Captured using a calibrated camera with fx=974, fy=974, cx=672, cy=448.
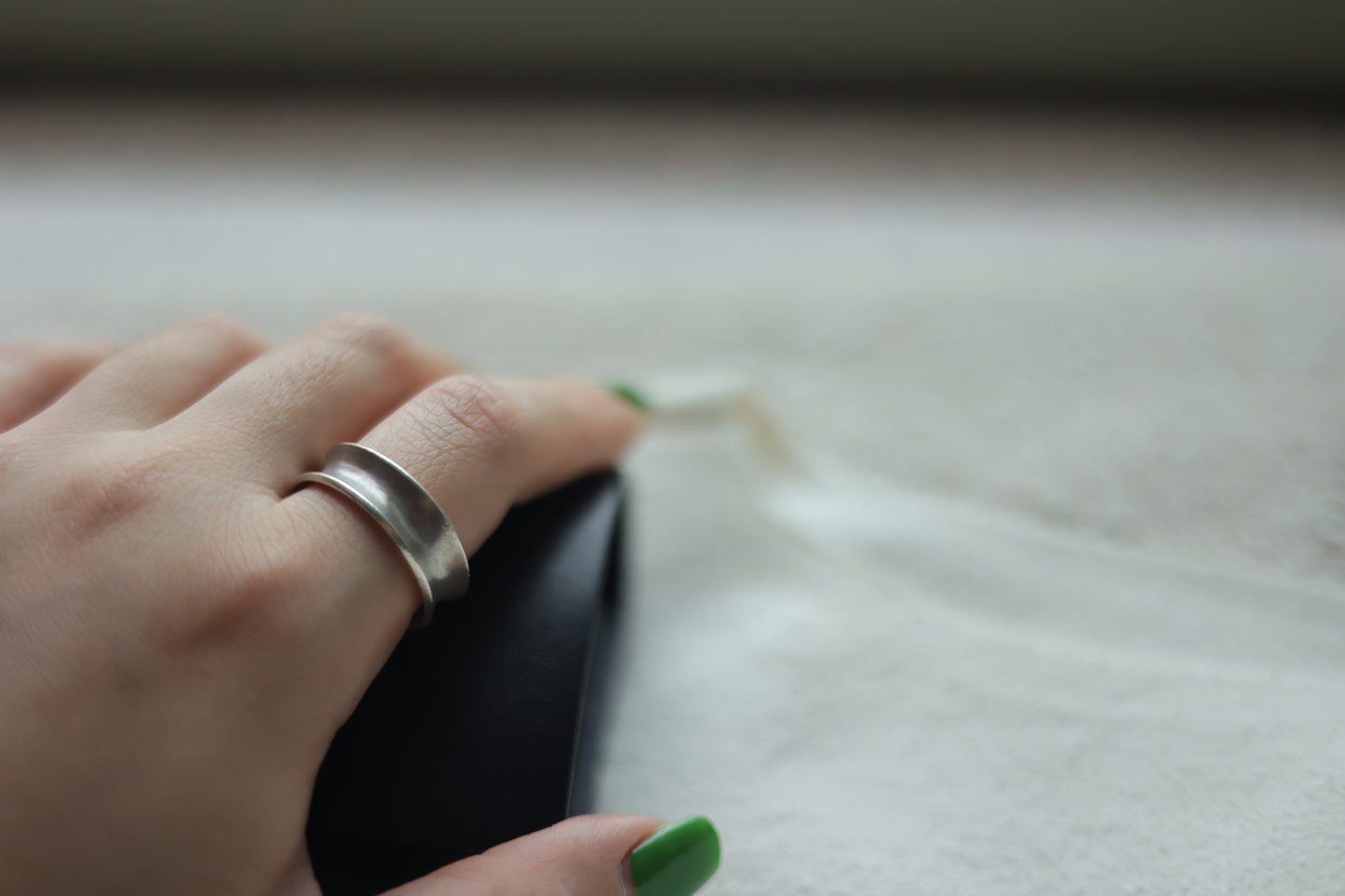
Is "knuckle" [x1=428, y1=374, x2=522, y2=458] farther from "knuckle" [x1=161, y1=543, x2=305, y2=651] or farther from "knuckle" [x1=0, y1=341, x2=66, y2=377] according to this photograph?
"knuckle" [x1=0, y1=341, x2=66, y2=377]

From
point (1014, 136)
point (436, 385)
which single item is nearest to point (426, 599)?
point (436, 385)

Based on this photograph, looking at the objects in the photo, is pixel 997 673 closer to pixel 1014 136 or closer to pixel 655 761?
pixel 655 761

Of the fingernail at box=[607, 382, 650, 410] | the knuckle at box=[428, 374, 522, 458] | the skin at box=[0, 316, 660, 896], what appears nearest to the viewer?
the skin at box=[0, 316, 660, 896]

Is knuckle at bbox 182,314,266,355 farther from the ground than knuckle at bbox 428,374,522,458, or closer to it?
farther from the ground

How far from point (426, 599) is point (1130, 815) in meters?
0.30

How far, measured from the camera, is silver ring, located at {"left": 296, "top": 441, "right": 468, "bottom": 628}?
0.38m

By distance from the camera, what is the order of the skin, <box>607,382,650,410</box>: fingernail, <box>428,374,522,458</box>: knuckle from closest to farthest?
the skin, <box>428,374,522,458</box>: knuckle, <box>607,382,650,410</box>: fingernail

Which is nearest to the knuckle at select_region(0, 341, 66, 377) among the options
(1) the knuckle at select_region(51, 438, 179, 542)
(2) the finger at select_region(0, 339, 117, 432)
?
(2) the finger at select_region(0, 339, 117, 432)

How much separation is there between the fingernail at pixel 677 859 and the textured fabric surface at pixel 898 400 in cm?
3

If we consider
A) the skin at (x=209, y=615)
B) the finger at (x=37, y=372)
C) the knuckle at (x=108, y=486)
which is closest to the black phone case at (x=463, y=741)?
the skin at (x=209, y=615)

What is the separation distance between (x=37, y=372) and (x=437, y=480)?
243mm

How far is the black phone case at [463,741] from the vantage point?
0.35 metres

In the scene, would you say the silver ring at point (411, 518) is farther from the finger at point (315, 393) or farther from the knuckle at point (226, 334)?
the knuckle at point (226, 334)

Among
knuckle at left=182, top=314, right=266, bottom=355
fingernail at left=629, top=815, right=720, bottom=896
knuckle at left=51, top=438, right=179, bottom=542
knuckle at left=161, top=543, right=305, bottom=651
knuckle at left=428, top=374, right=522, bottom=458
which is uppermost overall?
knuckle at left=182, top=314, right=266, bottom=355
